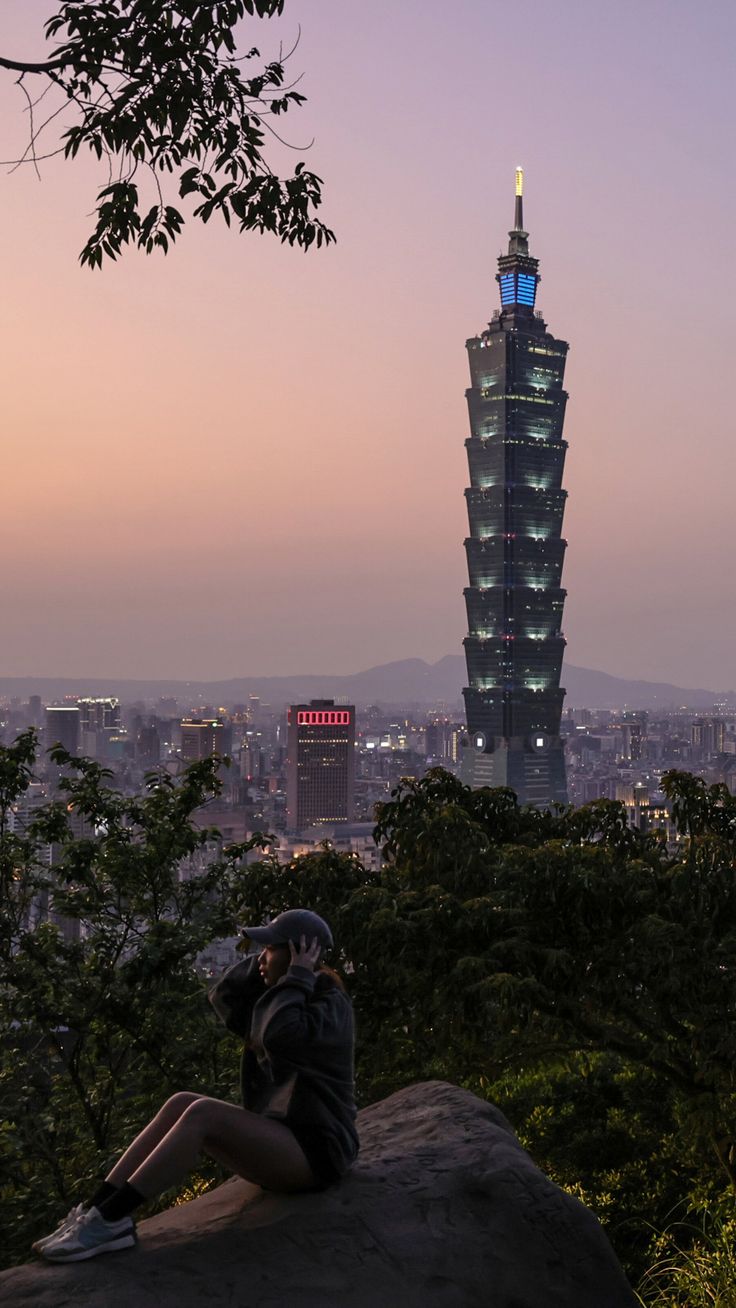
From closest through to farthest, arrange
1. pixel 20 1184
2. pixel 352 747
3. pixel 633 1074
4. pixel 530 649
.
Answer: pixel 20 1184 < pixel 633 1074 < pixel 530 649 < pixel 352 747

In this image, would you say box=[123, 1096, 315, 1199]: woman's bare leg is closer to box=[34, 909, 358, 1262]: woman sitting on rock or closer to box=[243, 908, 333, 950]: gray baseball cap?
box=[34, 909, 358, 1262]: woman sitting on rock

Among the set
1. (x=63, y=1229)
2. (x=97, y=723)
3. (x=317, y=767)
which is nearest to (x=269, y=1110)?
(x=63, y=1229)

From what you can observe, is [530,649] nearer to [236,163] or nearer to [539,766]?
[539,766]

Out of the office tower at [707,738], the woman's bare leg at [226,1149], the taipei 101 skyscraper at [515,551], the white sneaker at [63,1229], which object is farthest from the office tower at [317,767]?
the white sneaker at [63,1229]

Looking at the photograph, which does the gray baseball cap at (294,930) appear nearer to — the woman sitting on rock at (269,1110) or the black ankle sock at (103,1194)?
the woman sitting on rock at (269,1110)

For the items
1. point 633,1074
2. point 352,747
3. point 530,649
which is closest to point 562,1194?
point 633,1074

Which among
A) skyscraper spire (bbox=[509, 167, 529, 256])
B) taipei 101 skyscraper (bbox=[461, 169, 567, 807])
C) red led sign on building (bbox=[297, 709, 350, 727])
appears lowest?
red led sign on building (bbox=[297, 709, 350, 727])

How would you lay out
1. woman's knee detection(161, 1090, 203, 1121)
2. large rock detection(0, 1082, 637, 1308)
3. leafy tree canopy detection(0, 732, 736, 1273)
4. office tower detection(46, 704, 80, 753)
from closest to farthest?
1. large rock detection(0, 1082, 637, 1308)
2. woman's knee detection(161, 1090, 203, 1121)
3. leafy tree canopy detection(0, 732, 736, 1273)
4. office tower detection(46, 704, 80, 753)

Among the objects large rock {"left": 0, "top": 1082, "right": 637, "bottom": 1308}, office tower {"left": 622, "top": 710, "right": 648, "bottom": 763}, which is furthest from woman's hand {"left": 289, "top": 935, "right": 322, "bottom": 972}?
office tower {"left": 622, "top": 710, "right": 648, "bottom": 763}
